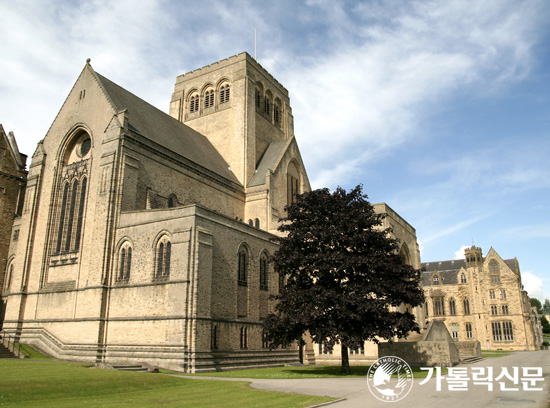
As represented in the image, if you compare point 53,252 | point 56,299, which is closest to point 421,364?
point 56,299

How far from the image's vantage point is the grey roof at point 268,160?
44.2 metres

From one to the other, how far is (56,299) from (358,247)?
20.3 m

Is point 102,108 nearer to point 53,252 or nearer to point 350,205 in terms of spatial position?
point 53,252

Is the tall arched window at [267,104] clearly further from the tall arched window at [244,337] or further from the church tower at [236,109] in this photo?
the tall arched window at [244,337]

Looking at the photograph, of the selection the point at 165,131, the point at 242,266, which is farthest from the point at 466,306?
the point at 165,131

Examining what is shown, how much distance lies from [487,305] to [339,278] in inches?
2332

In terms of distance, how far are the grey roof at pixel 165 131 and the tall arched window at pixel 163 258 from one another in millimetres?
→ 9192

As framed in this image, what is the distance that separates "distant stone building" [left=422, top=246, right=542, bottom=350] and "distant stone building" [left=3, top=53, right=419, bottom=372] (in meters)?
41.1

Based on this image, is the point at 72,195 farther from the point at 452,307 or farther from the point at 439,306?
the point at 452,307

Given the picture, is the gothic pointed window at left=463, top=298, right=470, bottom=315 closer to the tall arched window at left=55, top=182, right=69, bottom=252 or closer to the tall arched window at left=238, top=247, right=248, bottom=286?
the tall arched window at left=238, top=247, right=248, bottom=286

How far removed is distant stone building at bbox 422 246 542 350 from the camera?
2847 inches

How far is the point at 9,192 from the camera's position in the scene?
40.2m

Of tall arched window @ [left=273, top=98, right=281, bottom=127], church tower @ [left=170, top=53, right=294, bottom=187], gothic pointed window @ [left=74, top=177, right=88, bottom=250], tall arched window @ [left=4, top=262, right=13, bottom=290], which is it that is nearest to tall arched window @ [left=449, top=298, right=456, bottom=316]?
church tower @ [left=170, top=53, right=294, bottom=187]

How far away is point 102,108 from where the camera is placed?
33.8 metres
